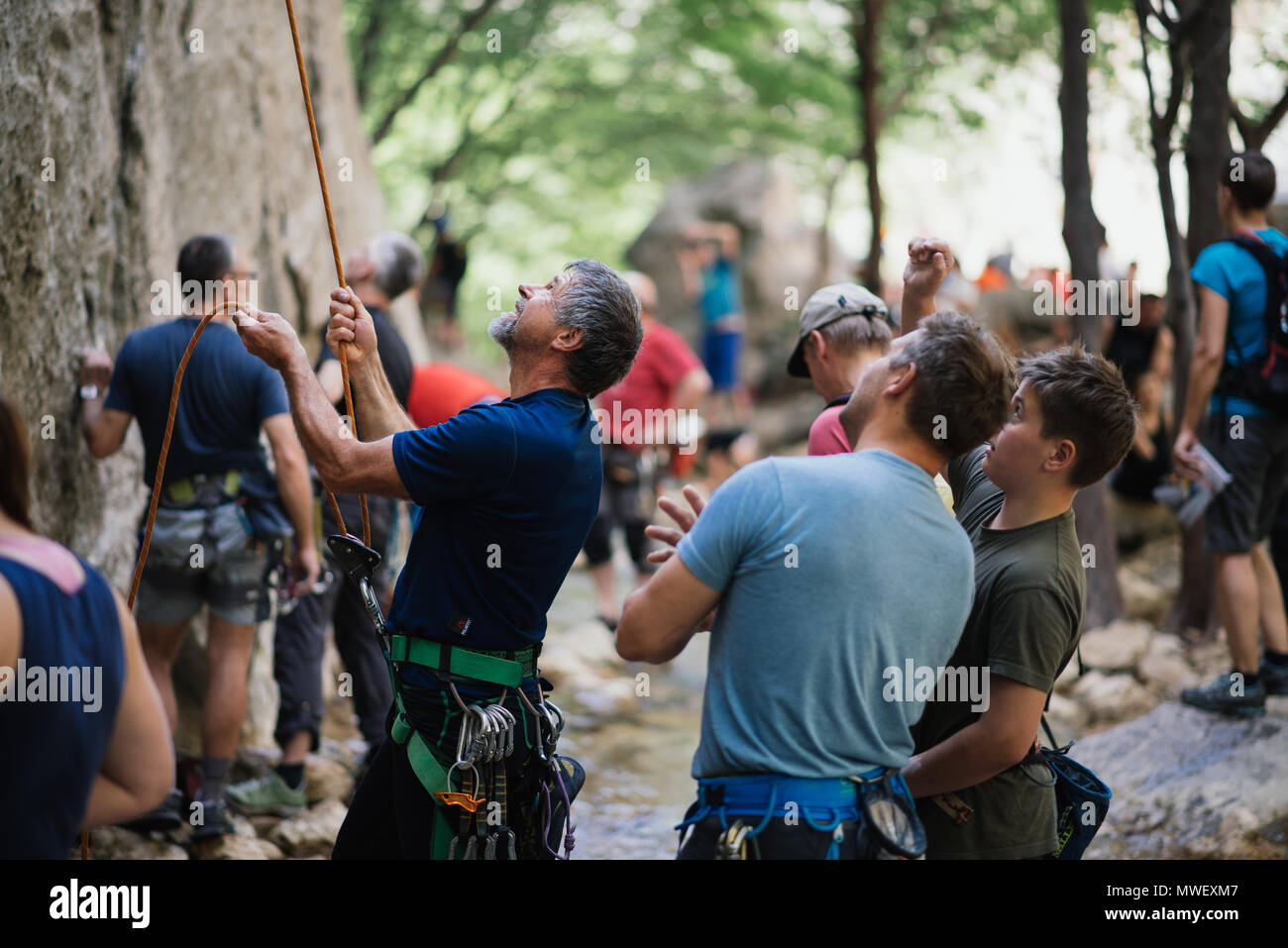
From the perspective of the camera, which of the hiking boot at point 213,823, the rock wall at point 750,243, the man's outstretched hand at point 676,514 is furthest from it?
the rock wall at point 750,243

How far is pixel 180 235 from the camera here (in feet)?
19.6

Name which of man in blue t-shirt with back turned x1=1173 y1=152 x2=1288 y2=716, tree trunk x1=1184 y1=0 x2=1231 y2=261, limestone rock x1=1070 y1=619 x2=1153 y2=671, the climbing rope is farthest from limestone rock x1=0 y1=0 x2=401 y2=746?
tree trunk x1=1184 y1=0 x2=1231 y2=261

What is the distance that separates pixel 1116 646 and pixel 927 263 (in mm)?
4910

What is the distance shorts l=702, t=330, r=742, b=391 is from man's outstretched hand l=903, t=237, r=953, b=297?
10663 mm

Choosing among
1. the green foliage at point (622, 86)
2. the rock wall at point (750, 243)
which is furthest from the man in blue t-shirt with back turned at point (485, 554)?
the rock wall at point (750, 243)

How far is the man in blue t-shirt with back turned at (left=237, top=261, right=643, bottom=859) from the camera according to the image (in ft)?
9.18

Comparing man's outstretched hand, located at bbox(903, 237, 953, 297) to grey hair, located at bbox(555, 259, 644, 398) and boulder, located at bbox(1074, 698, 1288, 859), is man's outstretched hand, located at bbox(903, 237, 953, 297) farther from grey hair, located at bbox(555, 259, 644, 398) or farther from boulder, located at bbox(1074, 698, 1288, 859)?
boulder, located at bbox(1074, 698, 1288, 859)

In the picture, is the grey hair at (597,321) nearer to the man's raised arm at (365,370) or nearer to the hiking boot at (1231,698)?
the man's raised arm at (365,370)

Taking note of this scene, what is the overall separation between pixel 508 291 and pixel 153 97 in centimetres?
1980

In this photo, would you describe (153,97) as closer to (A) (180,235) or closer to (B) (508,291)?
(A) (180,235)

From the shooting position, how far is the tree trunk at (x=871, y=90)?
38.4 ft
